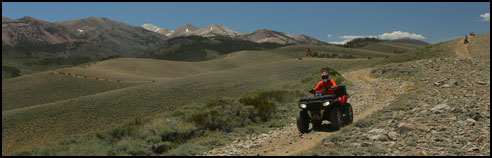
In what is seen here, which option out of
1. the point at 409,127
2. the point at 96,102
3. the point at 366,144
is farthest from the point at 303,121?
the point at 96,102

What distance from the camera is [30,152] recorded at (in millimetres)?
10578

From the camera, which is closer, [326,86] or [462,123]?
[462,123]

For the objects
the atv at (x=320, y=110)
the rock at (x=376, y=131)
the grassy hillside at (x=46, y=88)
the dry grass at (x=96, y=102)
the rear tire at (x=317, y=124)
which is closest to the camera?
the rock at (x=376, y=131)

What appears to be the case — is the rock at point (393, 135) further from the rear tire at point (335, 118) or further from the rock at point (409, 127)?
the rear tire at point (335, 118)

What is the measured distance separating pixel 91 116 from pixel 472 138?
39943 millimetres

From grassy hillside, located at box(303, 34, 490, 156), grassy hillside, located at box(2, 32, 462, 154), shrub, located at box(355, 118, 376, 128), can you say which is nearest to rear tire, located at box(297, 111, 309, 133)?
grassy hillside, located at box(303, 34, 490, 156)

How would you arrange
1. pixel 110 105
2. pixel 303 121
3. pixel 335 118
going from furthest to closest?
pixel 110 105 < pixel 303 121 < pixel 335 118

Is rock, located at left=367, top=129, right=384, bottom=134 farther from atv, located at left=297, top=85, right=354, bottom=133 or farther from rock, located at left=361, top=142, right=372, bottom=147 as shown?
atv, located at left=297, top=85, right=354, bottom=133

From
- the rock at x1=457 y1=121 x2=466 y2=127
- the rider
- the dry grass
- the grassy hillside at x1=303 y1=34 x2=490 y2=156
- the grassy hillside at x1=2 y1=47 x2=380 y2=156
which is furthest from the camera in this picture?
the dry grass

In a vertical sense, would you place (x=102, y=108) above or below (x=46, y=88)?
below

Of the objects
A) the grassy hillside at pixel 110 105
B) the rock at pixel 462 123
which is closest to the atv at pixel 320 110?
the rock at pixel 462 123

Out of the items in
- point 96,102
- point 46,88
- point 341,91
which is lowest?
point 96,102

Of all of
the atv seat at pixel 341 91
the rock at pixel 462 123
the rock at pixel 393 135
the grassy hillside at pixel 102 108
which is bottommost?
the grassy hillside at pixel 102 108

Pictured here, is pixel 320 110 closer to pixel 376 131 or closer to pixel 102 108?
pixel 376 131
